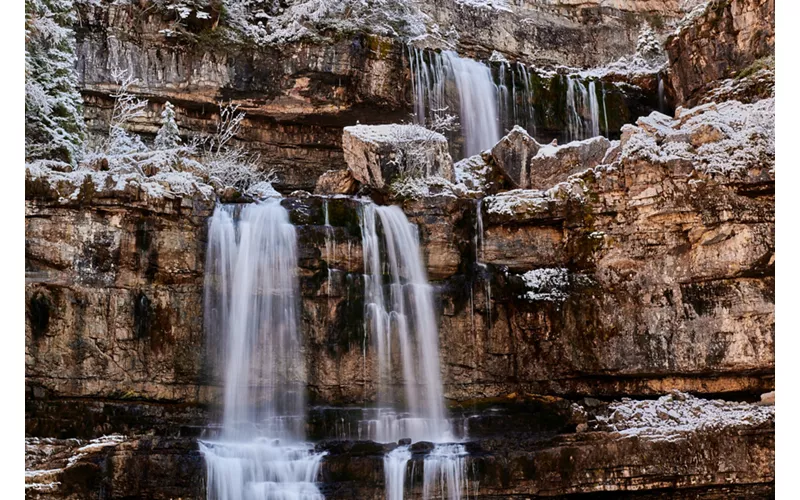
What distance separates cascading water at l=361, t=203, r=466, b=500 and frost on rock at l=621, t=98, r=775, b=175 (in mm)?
4936

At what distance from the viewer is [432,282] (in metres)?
17.4

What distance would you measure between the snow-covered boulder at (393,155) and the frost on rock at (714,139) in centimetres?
397

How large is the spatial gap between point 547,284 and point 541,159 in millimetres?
3147

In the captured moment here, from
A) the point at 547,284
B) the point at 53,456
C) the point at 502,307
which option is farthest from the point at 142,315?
the point at 547,284

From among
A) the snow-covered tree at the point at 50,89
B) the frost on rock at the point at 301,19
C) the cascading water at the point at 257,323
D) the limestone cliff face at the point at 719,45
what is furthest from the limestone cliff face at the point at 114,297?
the limestone cliff face at the point at 719,45

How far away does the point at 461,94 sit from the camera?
2300cm

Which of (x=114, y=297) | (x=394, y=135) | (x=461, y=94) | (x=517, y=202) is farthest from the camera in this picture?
(x=461, y=94)

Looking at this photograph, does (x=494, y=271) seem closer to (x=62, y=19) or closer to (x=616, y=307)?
(x=616, y=307)

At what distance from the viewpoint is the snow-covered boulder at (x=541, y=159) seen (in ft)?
61.7

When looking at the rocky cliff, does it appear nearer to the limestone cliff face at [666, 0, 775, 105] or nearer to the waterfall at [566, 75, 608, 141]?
the limestone cliff face at [666, 0, 775, 105]

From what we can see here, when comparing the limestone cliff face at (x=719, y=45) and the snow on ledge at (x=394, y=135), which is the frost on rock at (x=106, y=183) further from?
the limestone cliff face at (x=719, y=45)

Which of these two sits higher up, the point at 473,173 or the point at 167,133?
the point at 167,133

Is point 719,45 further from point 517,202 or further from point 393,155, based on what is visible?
Result: point 393,155

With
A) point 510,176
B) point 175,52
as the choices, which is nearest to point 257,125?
point 175,52
